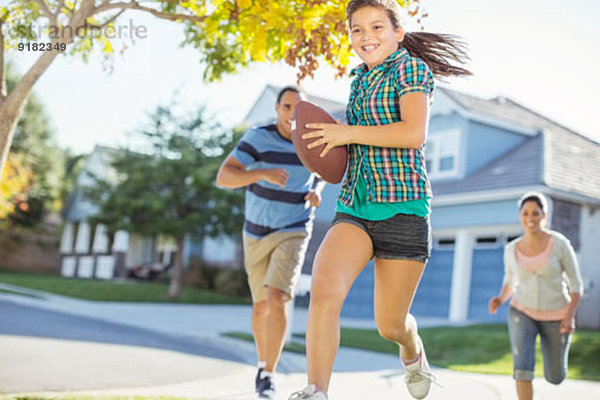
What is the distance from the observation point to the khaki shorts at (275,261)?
5164 millimetres

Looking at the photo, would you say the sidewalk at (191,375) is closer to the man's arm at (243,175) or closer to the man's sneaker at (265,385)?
the man's sneaker at (265,385)

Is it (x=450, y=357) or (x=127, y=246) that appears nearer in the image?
(x=450, y=357)

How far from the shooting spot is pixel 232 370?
8.19 metres

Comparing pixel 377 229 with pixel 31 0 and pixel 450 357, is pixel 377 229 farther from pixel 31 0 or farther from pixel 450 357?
pixel 450 357

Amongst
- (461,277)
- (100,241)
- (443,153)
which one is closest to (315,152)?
(461,277)

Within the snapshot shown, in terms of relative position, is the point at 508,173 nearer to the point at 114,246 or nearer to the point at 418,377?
the point at 418,377

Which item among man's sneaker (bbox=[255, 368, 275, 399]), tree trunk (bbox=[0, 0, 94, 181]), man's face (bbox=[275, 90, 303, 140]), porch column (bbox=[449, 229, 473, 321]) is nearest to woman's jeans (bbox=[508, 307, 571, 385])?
man's sneaker (bbox=[255, 368, 275, 399])

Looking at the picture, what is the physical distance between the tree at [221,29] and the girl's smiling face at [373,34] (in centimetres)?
100

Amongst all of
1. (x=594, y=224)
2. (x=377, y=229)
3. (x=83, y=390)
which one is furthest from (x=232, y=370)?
(x=594, y=224)

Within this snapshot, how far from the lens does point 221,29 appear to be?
17.2 ft

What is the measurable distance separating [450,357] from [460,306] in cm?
751

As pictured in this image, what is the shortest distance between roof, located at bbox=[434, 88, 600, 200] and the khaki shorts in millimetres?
12614

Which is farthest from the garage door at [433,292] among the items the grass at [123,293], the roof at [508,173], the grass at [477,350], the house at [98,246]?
the house at [98,246]

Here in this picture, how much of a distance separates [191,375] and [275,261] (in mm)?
2780
